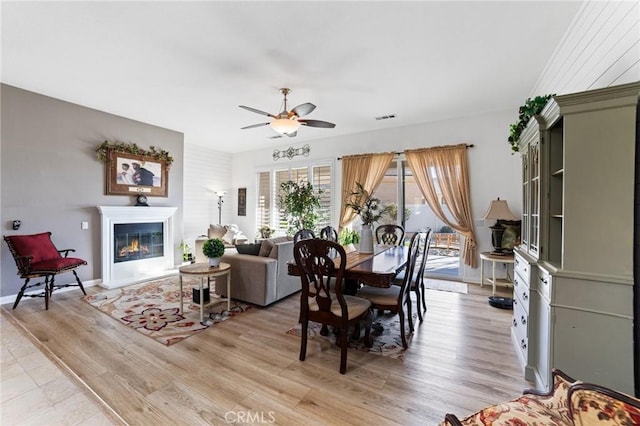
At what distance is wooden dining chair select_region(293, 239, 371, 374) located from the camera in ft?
7.13

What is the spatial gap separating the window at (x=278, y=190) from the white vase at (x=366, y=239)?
2.93 metres

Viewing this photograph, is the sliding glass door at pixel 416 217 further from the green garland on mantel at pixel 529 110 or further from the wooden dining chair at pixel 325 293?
the wooden dining chair at pixel 325 293

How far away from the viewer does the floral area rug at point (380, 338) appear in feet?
8.34

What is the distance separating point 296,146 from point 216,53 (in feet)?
12.6

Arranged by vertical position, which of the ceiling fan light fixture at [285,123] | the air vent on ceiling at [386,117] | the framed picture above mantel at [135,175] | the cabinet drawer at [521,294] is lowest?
the cabinet drawer at [521,294]

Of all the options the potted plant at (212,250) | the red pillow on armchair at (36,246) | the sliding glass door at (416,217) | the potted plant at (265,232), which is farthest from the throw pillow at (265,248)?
the potted plant at (265,232)

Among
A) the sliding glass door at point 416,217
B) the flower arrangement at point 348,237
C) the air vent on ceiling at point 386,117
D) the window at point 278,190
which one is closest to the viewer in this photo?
the air vent on ceiling at point 386,117

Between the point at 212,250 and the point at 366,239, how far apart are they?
6.11 feet

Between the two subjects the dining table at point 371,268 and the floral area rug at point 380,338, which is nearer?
the dining table at point 371,268

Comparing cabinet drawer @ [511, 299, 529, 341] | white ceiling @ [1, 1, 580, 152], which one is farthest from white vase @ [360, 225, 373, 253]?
white ceiling @ [1, 1, 580, 152]

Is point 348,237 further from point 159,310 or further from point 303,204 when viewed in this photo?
point 159,310

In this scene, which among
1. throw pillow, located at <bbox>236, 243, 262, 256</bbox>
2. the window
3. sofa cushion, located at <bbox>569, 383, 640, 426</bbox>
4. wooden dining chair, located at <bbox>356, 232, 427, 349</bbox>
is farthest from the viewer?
the window

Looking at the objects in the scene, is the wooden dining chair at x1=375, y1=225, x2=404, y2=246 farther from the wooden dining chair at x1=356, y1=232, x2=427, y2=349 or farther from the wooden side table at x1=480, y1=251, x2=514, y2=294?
the wooden dining chair at x1=356, y1=232, x2=427, y2=349

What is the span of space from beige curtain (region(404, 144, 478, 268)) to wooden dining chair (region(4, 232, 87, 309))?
18.9 ft
